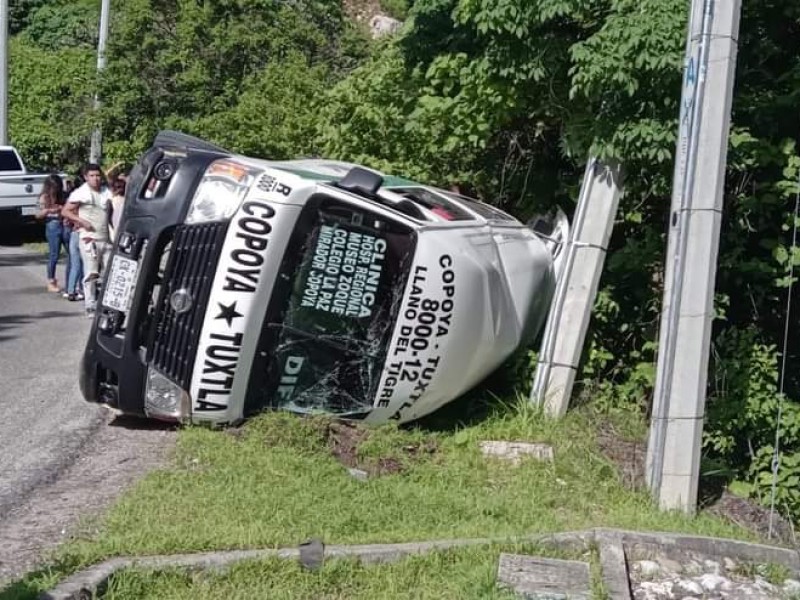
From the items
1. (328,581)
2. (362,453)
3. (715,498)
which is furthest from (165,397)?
(715,498)

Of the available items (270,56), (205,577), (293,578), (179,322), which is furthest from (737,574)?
(270,56)

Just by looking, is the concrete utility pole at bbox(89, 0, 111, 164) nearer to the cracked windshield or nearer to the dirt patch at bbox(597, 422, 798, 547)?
the cracked windshield

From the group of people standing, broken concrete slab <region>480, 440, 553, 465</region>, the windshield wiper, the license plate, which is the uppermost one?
the group of people standing

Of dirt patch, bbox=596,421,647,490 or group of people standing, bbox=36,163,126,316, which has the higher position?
group of people standing, bbox=36,163,126,316

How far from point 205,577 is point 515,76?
5234mm

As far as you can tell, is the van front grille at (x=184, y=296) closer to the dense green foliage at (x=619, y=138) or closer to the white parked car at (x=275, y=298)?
the white parked car at (x=275, y=298)

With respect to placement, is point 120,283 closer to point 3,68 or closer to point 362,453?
point 362,453

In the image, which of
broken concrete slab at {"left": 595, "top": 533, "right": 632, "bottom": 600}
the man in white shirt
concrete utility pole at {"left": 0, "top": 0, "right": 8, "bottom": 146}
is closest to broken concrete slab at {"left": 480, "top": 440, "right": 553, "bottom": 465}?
broken concrete slab at {"left": 595, "top": 533, "right": 632, "bottom": 600}

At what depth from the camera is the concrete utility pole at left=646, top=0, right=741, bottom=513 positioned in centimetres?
671

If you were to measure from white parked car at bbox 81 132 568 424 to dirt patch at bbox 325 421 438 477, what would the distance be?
14 cm

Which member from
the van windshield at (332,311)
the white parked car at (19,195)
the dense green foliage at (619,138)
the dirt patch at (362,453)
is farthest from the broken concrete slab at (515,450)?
the white parked car at (19,195)

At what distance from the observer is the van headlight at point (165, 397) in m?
7.34

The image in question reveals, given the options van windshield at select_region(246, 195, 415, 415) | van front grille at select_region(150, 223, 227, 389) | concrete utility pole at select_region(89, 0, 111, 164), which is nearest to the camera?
van front grille at select_region(150, 223, 227, 389)

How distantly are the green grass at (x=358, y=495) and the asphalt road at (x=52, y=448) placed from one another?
0.72 ft
